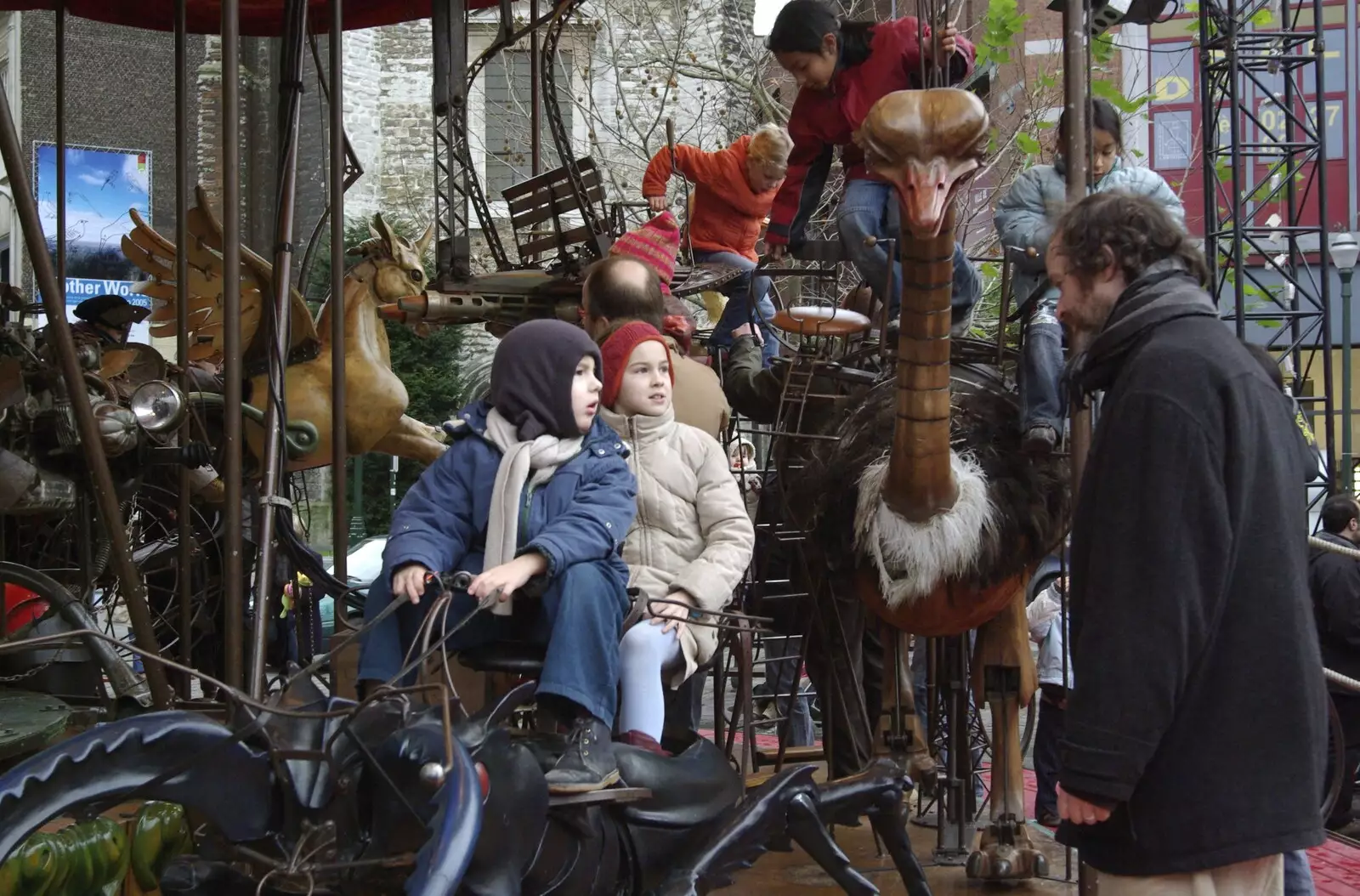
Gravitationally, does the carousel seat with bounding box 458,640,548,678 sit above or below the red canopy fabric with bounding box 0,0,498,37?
below

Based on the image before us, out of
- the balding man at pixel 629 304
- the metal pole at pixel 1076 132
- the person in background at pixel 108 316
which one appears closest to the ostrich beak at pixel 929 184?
the metal pole at pixel 1076 132

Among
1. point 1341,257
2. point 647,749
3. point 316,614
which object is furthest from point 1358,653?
point 1341,257

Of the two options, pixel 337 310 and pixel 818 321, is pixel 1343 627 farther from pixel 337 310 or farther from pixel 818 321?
pixel 337 310

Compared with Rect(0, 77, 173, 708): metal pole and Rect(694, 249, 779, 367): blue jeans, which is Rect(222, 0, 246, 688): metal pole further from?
Rect(694, 249, 779, 367): blue jeans

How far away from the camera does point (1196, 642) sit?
9.17ft

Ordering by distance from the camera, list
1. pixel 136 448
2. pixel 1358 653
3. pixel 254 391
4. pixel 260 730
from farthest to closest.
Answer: pixel 1358 653
pixel 254 391
pixel 136 448
pixel 260 730

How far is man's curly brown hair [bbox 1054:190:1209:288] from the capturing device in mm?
3125

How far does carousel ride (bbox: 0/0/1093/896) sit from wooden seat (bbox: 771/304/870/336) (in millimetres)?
15

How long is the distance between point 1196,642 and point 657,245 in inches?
152

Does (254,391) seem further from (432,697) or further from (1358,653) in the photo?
(1358,653)

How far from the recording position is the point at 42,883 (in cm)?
365

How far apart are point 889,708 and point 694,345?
2242 mm

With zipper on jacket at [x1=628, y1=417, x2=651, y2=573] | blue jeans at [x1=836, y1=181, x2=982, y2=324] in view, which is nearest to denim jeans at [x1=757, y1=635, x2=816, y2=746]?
blue jeans at [x1=836, y1=181, x2=982, y2=324]

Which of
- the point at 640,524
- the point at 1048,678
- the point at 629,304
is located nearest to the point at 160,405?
the point at 629,304
